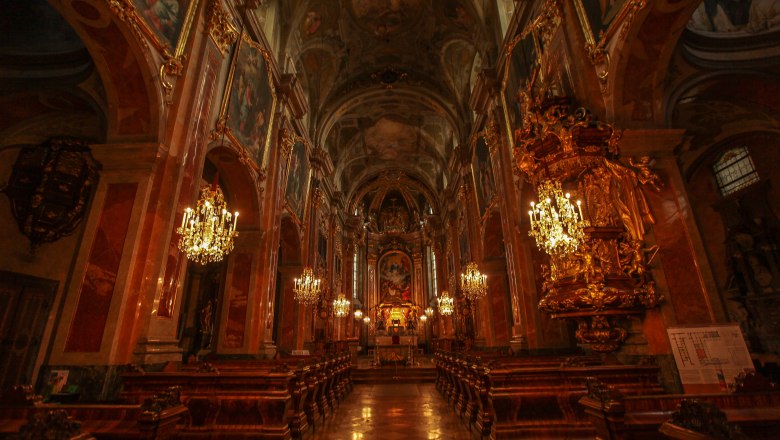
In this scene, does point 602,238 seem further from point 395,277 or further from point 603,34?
point 395,277

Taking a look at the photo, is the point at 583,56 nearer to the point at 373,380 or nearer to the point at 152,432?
the point at 152,432

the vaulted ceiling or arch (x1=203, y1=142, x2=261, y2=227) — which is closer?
arch (x1=203, y1=142, x2=261, y2=227)

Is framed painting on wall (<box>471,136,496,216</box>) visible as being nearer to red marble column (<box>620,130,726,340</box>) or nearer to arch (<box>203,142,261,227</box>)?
red marble column (<box>620,130,726,340</box>)

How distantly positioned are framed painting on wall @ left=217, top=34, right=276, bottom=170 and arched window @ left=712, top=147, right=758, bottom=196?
12.1 metres

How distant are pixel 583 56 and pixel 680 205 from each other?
9.85ft

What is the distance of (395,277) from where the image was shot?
30.1 meters

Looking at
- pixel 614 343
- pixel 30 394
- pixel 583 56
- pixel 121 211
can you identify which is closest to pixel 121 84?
pixel 121 211

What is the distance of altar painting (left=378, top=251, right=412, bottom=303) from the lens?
29.5m

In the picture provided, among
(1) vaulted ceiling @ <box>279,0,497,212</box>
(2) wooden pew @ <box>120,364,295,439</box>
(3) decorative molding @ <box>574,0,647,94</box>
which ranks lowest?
(2) wooden pew @ <box>120,364,295,439</box>

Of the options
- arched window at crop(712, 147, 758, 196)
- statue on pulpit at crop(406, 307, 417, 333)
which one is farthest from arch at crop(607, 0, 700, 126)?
statue on pulpit at crop(406, 307, 417, 333)

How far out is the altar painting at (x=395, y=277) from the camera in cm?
2955

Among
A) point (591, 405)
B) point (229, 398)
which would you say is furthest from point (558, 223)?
point (229, 398)

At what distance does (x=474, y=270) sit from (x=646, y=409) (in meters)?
9.85

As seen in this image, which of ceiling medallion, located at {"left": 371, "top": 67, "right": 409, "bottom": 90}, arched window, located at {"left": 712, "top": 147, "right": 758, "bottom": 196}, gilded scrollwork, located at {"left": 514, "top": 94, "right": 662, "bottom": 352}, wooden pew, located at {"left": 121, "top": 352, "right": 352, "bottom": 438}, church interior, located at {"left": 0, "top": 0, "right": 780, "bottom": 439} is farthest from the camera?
ceiling medallion, located at {"left": 371, "top": 67, "right": 409, "bottom": 90}
